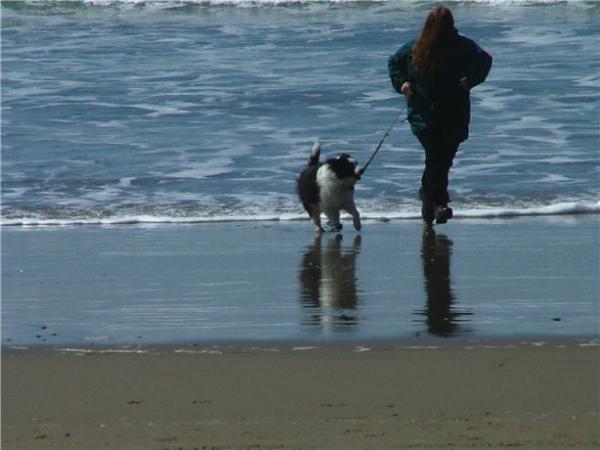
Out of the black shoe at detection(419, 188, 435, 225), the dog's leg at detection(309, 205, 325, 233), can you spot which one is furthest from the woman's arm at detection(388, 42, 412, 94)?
the dog's leg at detection(309, 205, 325, 233)

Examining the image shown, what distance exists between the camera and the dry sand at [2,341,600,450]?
11.2ft

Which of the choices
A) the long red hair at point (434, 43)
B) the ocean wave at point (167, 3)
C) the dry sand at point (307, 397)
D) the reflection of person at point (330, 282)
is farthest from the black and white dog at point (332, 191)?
the ocean wave at point (167, 3)

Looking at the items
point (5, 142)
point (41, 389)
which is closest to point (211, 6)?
point (5, 142)

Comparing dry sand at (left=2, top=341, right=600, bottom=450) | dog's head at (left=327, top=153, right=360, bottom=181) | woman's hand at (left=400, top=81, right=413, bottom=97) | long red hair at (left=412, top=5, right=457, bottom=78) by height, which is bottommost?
dog's head at (left=327, top=153, right=360, bottom=181)

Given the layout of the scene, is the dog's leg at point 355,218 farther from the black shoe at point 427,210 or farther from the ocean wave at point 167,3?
the ocean wave at point 167,3

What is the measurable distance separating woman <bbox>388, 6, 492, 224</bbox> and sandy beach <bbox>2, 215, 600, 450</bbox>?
0.44m

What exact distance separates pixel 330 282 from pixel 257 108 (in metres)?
6.97

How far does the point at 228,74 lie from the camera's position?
15094 millimetres

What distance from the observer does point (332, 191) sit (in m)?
8.17

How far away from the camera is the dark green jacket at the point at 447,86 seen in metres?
7.57

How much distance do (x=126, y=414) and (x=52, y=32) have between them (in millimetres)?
15713

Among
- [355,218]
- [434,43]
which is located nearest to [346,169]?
[355,218]

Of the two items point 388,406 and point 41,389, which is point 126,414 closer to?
point 41,389

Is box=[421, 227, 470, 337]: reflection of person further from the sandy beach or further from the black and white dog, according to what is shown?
the black and white dog
